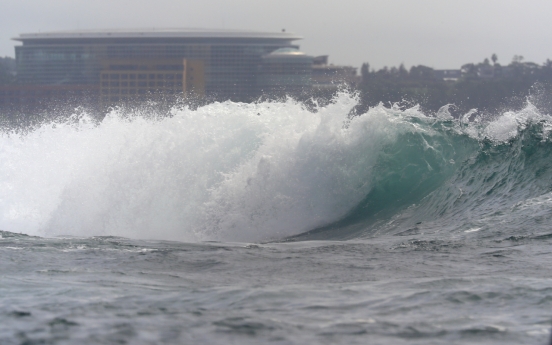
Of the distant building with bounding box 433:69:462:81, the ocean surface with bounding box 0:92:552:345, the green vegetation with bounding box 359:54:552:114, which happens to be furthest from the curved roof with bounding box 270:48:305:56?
the ocean surface with bounding box 0:92:552:345

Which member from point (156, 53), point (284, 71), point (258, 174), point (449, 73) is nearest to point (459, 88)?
point (449, 73)

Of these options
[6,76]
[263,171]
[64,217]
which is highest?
[6,76]

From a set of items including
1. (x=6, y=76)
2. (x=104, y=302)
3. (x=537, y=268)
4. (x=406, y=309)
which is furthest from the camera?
(x=6, y=76)

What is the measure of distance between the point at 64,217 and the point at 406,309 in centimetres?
1295

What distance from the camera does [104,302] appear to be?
7.07m

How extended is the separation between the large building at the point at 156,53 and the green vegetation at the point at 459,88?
1688 centimetres

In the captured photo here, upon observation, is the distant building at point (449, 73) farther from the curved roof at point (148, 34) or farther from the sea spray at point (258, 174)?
the sea spray at point (258, 174)

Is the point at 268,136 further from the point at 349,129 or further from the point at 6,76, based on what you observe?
the point at 6,76

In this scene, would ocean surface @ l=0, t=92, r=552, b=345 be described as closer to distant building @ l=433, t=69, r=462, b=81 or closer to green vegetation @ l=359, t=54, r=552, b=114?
green vegetation @ l=359, t=54, r=552, b=114

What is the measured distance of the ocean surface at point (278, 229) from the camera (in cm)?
635

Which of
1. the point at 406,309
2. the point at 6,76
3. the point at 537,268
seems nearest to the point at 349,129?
the point at 537,268

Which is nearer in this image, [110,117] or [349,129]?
[349,129]

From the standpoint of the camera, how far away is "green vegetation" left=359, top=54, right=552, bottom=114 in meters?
91.6

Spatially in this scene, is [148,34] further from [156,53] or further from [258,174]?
[258,174]
